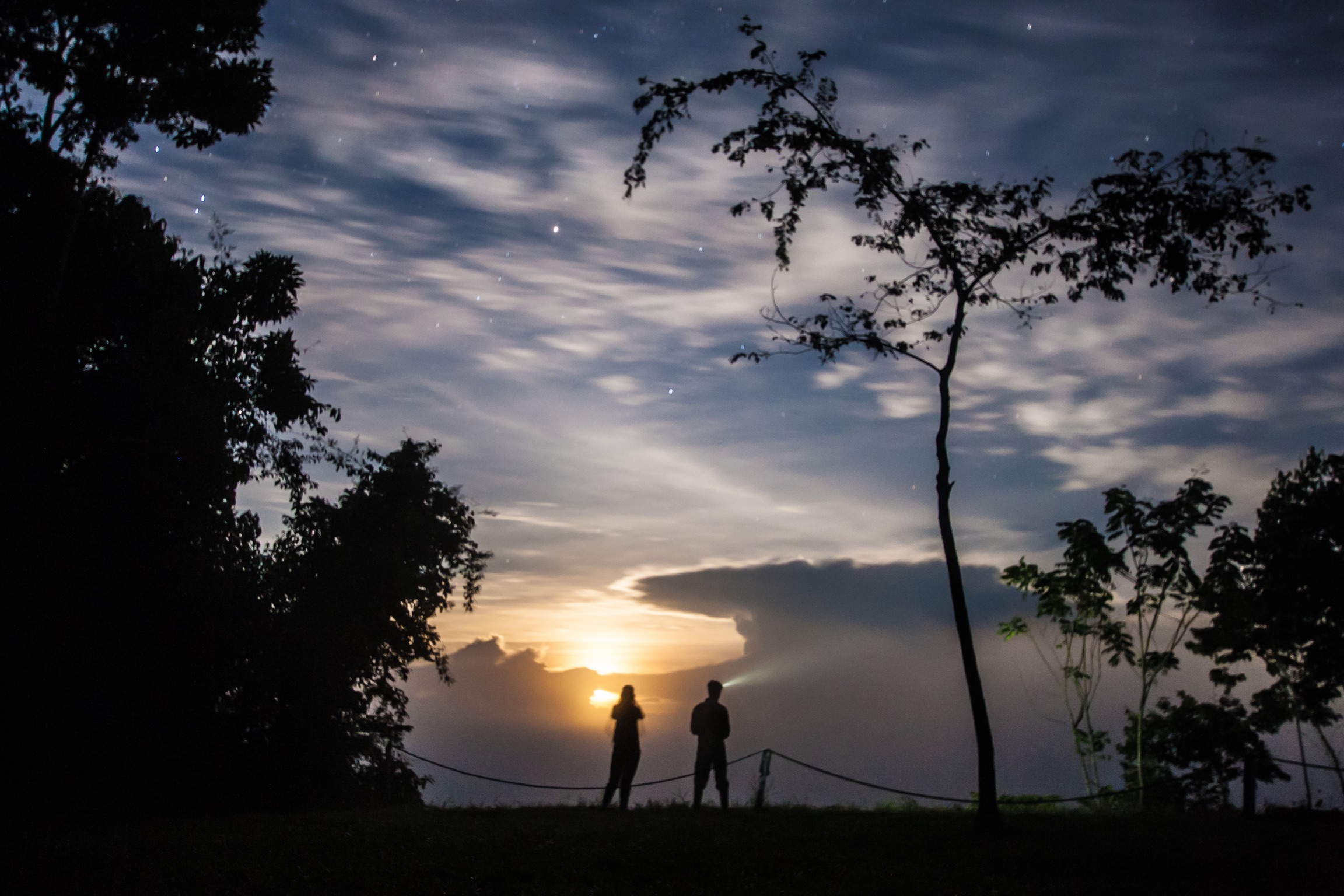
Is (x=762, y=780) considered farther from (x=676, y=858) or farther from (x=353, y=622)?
(x=353, y=622)

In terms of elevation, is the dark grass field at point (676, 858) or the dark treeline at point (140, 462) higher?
the dark treeline at point (140, 462)

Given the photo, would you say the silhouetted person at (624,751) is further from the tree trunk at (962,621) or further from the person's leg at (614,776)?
the tree trunk at (962,621)

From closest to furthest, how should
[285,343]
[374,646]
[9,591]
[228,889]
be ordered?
[228,889] → [9,591] → [285,343] → [374,646]

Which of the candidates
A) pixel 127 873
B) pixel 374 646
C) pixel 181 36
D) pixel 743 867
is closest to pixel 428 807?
pixel 127 873

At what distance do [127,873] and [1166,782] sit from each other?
724 inches

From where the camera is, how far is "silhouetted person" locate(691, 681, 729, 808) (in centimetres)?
1656

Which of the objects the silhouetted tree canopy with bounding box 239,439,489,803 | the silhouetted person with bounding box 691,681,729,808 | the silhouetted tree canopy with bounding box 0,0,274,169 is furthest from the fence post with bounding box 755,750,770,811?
the silhouetted tree canopy with bounding box 0,0,274,169

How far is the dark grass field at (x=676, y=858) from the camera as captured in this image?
392 inches

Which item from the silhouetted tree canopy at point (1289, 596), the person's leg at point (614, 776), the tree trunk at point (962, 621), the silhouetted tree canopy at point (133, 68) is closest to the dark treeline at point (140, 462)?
the silhouetted tree canopy at point (133, 68)

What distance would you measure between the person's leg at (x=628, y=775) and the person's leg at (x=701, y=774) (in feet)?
3.71

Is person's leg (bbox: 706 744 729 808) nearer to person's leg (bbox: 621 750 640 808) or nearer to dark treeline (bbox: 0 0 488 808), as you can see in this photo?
person's leg (bbox: 621 750 640 808)

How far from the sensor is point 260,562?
24500 millimetres

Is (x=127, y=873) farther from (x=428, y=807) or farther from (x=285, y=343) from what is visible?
(x=285, y=343)

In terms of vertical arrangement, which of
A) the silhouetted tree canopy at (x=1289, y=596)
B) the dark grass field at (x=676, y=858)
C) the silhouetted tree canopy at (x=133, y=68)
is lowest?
the dark grass field at (x=676, y=858)
